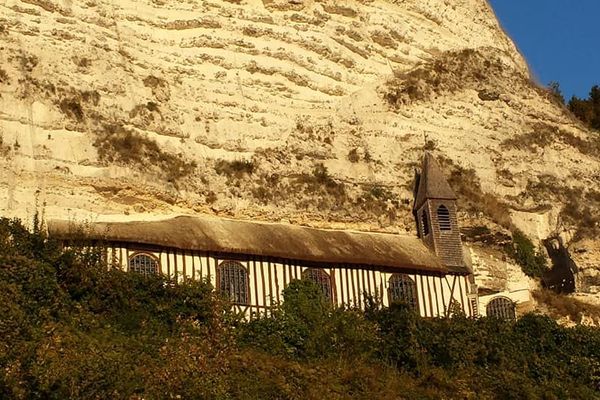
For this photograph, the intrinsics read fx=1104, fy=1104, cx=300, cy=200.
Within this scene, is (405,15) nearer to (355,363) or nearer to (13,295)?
(355,363)

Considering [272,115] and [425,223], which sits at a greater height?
[272,115]

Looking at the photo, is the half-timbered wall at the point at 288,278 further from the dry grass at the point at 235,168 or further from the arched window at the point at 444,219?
the dry grass at the point at 235,168

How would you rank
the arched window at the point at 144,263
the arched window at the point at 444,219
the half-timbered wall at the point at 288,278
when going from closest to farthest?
1. the arched window at the point at 144,263
2. the half-timbered wall at the point at 288,278
3. the arched window at the point at 444,219

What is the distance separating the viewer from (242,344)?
82.8 feet

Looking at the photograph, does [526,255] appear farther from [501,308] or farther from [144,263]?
[144,263]

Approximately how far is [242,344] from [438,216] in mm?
9398

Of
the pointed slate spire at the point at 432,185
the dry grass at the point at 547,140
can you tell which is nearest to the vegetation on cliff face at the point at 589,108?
the dry grass at the point at 547,140

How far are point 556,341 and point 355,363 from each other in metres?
6.18

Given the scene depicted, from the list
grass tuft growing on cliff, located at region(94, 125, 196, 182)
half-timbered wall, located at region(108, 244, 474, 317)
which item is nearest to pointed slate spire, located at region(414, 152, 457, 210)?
half-timbered wall, located at region(108, 244, 474, 317)

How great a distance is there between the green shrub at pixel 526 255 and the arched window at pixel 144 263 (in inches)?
453

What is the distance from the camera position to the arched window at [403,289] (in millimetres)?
30344

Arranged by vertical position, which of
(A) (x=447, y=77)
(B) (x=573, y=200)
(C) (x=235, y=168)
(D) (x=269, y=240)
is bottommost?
(D) (x=269, y=240)

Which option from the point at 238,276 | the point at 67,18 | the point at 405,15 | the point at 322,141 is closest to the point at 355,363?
the point at 238,276

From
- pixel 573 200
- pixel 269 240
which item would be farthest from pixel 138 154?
pixel 573 200
